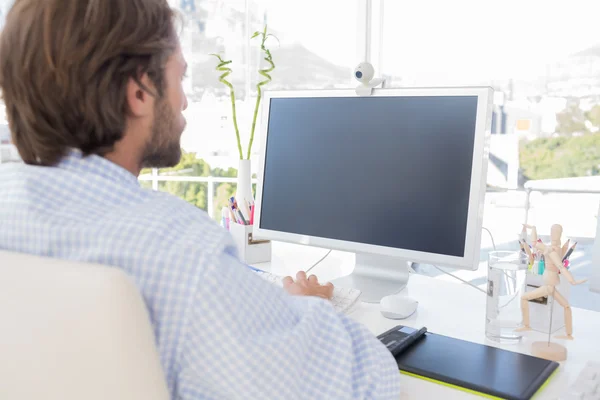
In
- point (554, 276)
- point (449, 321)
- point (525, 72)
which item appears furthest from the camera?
point (525, 72)

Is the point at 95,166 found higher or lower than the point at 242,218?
higher

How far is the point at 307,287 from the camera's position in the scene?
50.3 inches

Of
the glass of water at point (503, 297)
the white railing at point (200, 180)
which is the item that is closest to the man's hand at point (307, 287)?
the glass of water at point (503, 297)

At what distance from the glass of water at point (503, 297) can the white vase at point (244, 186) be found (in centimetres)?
82

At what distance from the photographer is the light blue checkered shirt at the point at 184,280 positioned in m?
0.65

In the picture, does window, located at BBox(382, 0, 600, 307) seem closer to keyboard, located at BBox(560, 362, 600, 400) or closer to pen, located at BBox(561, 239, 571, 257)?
pen, located at BBox(561, 239, 571, 257)

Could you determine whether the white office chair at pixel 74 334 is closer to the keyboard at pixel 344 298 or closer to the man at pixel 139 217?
the man at pixel 139 217

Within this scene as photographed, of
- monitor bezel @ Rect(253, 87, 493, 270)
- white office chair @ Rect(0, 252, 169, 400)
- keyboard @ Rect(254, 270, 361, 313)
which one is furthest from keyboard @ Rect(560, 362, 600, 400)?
white office chair @ Rect(0, 252, 169, 400)

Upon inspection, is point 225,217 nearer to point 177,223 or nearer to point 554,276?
point 554,276

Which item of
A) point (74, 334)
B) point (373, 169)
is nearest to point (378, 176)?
point (373, 169)

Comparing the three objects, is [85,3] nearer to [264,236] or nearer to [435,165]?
[435,165]

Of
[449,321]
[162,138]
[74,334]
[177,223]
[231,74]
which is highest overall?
[231,74]

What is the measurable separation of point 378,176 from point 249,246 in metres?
0.54

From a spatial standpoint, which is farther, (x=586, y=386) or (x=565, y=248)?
(x=565, y=248)
